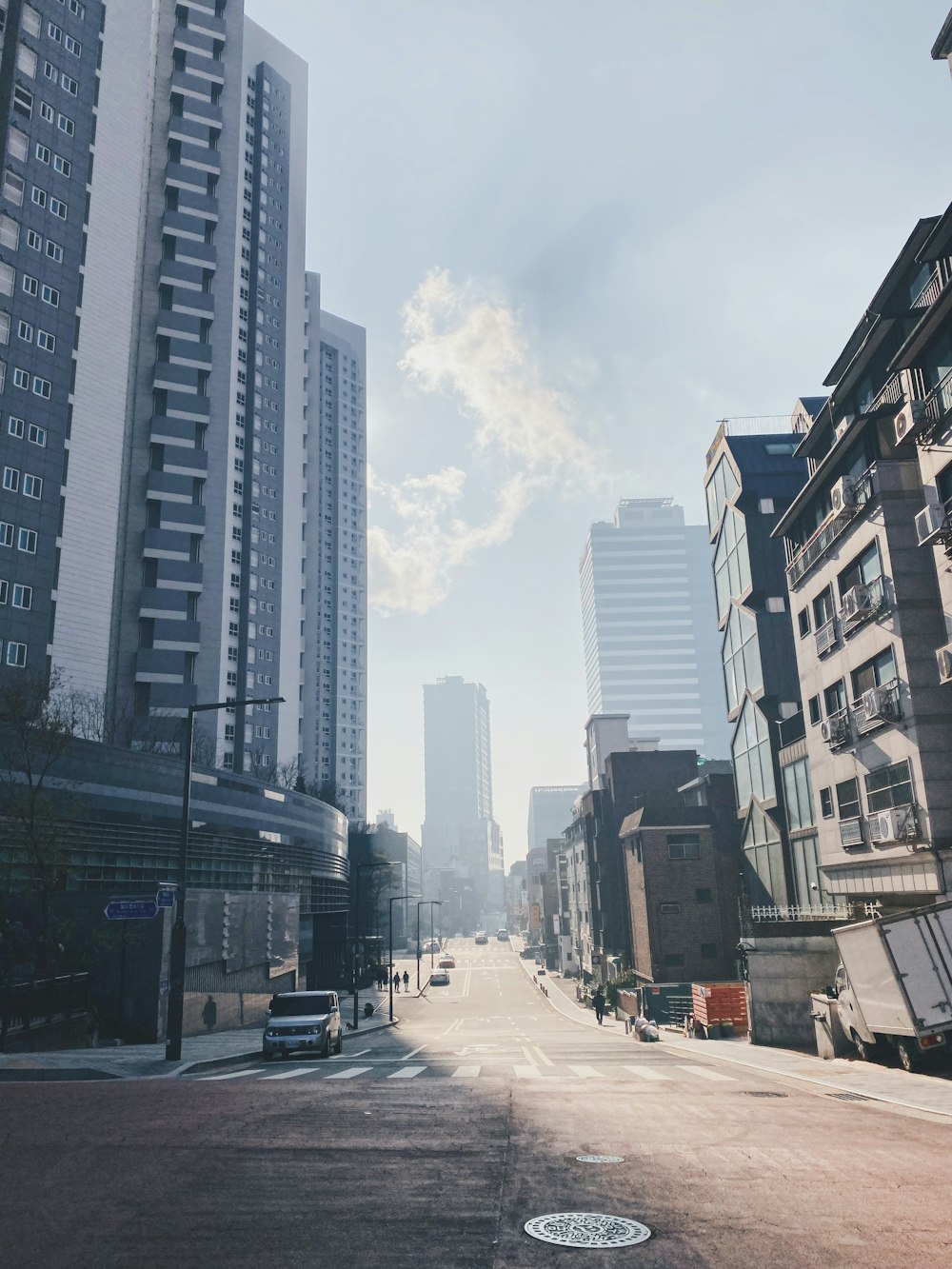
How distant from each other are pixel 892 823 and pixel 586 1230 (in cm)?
2521

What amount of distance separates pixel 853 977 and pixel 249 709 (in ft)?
263

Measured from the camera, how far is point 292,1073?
18828 millimetres

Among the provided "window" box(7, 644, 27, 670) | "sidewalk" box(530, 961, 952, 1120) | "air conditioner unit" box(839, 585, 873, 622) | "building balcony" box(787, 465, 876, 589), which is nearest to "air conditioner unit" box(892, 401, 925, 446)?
"building balcony" box(787, 465, 876, 589)

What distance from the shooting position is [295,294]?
362 ft

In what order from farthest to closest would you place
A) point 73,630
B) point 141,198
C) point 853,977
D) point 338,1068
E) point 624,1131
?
point 141,198 < point 73,630 < point 853,977 < point 338,1068 < point 624,1131

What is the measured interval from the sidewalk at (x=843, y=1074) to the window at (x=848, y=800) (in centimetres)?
926

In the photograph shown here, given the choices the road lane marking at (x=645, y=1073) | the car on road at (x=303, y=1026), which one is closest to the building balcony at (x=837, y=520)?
the road lane marking at (x=645, y=1073)

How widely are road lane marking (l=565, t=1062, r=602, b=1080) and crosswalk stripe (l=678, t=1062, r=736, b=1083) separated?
2051 millimetres

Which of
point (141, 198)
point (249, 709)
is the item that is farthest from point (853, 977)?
point (141, 198)

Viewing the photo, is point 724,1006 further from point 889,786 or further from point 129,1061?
point 129,1061

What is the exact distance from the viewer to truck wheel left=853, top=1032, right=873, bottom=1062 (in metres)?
22.8

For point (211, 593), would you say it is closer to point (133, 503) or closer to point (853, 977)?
point (133, 503)

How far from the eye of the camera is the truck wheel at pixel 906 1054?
65.0 feet

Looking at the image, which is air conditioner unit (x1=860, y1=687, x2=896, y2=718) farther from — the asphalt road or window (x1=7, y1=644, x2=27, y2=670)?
window (x1=7, y1=644, x2=27, y2=670)
